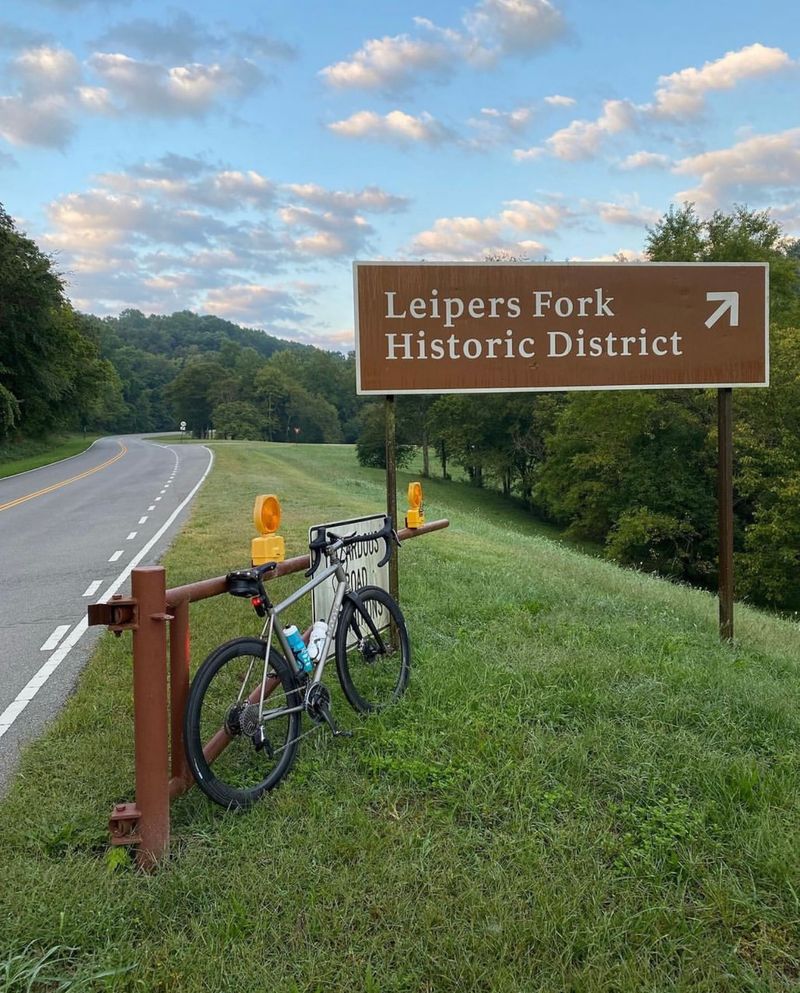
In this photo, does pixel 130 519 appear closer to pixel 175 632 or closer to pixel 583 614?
pixel 583 614

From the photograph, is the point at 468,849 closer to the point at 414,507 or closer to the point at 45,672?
the point at 414,507

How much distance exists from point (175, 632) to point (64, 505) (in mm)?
16113

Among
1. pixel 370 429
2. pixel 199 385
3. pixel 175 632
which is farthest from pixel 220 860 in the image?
pixel 199 385

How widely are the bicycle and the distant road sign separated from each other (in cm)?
6

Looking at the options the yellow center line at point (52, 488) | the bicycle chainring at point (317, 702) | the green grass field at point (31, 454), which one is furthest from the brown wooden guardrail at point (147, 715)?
the green grass field at point (31, 454)

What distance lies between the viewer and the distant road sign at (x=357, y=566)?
3973mm

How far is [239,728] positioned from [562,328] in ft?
12.2

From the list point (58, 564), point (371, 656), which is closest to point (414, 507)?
point (371, 656)

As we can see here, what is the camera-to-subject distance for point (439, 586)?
724cm

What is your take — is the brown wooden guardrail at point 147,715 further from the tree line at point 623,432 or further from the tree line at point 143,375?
the tree line at point 143,375

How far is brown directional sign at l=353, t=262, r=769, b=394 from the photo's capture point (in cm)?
500

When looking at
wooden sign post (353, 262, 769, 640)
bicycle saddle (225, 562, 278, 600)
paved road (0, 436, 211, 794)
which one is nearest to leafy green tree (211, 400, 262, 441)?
paved road (0, 436, 211, 794)

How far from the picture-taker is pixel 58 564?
9.95 metres

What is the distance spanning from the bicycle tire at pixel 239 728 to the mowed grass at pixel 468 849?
4.5 inches
